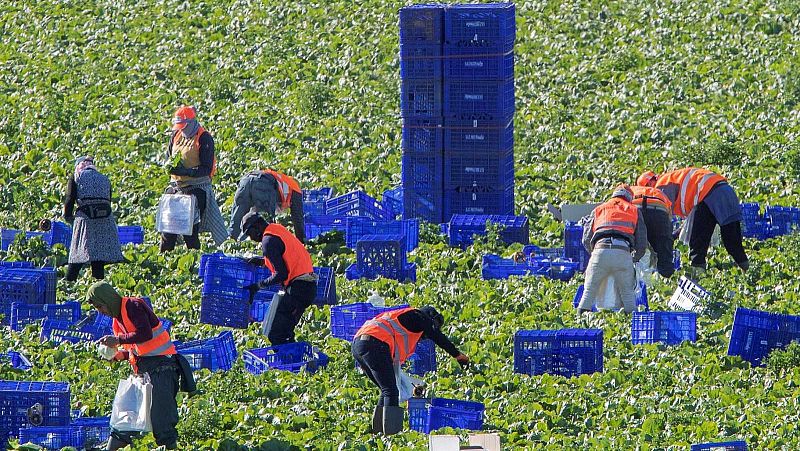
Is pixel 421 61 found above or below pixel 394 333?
above

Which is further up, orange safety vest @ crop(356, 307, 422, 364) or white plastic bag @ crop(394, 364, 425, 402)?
orange safety vest @ crop(356, 307, 422, 364)

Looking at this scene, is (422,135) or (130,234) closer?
(130,234)

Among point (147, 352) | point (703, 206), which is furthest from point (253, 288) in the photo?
point (703, 206)

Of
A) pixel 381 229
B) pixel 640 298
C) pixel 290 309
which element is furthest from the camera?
pixel 381 229

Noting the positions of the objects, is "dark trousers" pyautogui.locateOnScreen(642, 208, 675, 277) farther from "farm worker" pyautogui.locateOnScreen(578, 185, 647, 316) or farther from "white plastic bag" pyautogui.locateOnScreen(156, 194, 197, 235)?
"white plastic bag" pyautogui.locateOnScreen(156, 194, 197, 235)

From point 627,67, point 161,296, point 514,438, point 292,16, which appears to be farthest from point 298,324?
point 292,16

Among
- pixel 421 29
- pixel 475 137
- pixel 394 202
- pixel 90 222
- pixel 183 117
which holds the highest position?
pixel 421 29

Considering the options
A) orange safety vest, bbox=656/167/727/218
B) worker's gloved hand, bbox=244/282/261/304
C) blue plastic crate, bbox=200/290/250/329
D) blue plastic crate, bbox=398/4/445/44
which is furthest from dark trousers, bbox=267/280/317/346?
blue plastic crate, bbox=398/4/445/44

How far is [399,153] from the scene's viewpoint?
24125 millimetres

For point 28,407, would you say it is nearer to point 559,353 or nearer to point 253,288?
point 253,288

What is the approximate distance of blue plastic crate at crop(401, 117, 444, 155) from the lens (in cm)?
2123

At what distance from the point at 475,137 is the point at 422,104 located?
2.33 feet

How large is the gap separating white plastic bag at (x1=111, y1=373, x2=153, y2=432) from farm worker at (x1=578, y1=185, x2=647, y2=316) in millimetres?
5095

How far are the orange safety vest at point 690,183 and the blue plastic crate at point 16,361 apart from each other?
650cm
